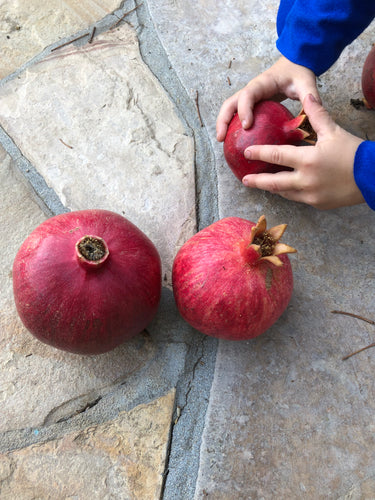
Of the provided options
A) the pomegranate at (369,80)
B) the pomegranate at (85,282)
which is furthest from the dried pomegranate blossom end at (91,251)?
the pomegranate at (369,80)

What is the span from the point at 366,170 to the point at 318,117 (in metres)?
0.21

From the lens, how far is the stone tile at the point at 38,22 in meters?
1.51

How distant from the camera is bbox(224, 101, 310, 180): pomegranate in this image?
1251 millimetres

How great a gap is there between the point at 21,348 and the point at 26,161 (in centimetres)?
57

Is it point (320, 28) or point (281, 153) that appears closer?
point (281, 153)

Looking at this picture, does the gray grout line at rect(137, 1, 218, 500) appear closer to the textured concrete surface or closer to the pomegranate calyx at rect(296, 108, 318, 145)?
the textured concrete surface

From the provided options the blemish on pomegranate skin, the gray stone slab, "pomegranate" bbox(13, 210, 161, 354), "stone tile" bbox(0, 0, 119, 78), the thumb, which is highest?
"stone tile" bbox(0, 0, 119, 78)

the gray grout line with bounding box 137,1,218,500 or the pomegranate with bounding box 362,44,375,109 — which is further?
the pomegranate with bounding box 362,44,375,109

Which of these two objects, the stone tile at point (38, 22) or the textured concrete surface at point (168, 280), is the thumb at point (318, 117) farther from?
the stone tile at point (38, 22)

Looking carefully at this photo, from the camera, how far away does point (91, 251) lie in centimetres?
91

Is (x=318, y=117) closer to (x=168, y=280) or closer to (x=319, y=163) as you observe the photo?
(x=319, y=163)

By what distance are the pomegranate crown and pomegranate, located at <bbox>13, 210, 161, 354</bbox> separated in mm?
244

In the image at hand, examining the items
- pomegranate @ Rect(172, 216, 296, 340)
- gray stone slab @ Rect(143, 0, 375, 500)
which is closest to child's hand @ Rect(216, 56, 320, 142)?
gray stone slab @ Rect(143, 0, 375, 500)

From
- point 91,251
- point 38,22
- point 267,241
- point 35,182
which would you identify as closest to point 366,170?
point 267,241
